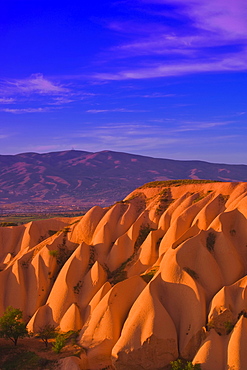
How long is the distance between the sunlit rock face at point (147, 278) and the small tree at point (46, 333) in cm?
94

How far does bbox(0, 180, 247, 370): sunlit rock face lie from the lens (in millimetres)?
32000

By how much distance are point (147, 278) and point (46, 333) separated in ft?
34.1

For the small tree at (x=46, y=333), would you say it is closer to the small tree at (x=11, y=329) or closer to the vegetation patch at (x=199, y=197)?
the small tree at (x=11, y=329)

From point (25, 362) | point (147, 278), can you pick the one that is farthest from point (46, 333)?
point (147, 278)

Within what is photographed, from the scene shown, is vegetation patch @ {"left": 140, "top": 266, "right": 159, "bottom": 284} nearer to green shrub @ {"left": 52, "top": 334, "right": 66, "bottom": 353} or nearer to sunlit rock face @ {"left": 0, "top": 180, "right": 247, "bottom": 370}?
sunlit rock face @ {"left": 0, "top": 180, "right": 247, "bottom": 370}

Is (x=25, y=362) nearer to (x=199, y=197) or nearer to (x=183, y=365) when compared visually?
(x=183, y=365)

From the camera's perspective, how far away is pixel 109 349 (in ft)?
111

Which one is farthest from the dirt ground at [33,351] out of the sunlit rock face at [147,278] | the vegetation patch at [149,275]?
the vegetation patch at [149,275]

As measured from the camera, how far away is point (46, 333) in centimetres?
3744

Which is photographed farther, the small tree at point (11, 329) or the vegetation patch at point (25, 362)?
the small tree at point (11, 329)

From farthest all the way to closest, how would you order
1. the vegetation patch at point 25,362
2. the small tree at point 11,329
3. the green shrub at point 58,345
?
1. the small tree at point 11,329
2. the green shrub at point 58,345
3. the vegetation patch at point 25,362

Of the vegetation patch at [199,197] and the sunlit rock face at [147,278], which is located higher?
the vegetation patch at [199,197]

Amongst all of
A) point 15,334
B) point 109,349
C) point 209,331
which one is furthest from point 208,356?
point 15,334

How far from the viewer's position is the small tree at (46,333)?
37237 millimetres
